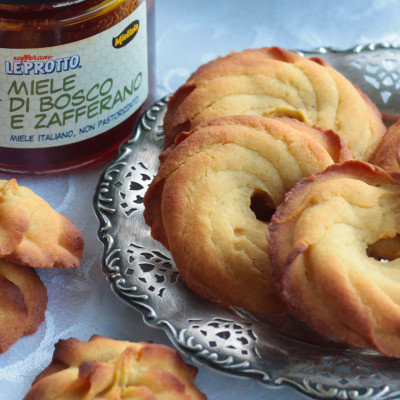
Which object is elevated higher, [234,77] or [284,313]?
[234,77]

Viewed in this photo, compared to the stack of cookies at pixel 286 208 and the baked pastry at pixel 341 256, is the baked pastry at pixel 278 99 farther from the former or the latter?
the baked pastry at pixel 341 256

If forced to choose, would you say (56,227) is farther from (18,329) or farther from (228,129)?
(228,129)

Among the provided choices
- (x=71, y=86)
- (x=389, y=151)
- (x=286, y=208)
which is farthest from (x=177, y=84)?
(x=286, y=208)

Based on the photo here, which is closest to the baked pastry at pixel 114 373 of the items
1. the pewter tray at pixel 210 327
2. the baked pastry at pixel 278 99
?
the pewter tray at pixel 210 327

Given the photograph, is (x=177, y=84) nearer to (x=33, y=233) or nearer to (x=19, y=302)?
(x=33, y=233)

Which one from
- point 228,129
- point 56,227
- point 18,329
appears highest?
point 228,129

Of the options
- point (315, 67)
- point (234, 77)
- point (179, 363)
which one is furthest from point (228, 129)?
point (179, 363)
